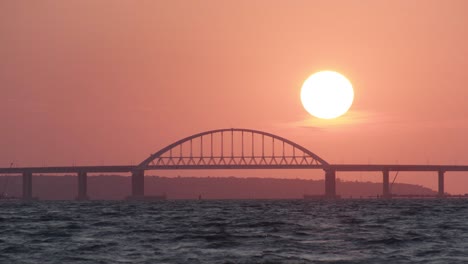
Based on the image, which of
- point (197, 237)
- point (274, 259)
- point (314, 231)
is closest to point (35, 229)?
point (197, 237)

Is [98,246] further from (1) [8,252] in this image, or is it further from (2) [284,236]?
(2) [284,236]

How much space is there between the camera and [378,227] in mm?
65812

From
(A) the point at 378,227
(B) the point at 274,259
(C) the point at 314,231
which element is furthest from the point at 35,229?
(B) the point at 274,259

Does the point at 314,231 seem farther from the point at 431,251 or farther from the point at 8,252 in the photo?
the point at 8,252

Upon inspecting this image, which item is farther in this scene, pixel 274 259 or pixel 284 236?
pixel 284 236

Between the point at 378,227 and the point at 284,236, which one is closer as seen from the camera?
the point at 284,236

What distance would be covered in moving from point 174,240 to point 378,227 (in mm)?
18916

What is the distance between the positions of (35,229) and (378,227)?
23.0 meters

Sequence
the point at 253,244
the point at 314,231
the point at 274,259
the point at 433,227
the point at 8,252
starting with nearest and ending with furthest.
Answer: the point at 274,259, the point at 8,252, the point at 253,244, the point at 314,231, the point at 433,227

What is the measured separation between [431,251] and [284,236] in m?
12.0

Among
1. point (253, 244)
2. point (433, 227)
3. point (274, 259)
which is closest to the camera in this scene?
point (274, 259)

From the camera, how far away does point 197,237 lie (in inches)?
2140

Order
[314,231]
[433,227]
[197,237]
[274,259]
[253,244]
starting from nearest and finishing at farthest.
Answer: [274,259] → [253,244] → [197,237] → [314,231] → [433,227]

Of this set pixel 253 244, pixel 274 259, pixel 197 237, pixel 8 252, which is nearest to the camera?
pixel 274 259
